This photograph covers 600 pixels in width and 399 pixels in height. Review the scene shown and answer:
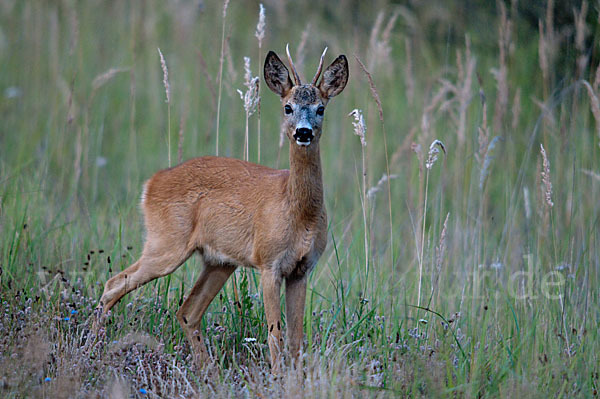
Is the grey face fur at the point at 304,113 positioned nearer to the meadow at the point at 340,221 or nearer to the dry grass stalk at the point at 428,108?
the meadow at the point at 340,221

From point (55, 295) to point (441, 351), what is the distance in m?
2.65

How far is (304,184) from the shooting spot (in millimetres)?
5047

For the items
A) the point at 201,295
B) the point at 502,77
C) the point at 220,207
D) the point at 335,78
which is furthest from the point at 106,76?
the point at 502,77

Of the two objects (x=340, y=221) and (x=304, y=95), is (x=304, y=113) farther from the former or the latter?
(x=340, y=221)

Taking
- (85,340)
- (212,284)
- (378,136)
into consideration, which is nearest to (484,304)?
(212,284)

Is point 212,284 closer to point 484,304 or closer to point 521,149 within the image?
point 484,304

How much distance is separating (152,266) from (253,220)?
0.74m

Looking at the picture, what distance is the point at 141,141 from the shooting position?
379 inches

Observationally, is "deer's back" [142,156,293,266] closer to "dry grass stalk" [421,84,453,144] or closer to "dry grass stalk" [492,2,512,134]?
"dry grass stalk" [421,84,453,144]

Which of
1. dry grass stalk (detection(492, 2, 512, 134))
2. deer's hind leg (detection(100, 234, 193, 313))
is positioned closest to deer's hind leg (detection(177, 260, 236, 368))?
deer's hind leg (detection(100, 234, 193, 313))

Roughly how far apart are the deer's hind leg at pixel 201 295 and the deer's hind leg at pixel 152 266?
33cm

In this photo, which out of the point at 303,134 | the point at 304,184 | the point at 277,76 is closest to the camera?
the point at 303,134

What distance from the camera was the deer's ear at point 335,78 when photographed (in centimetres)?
525

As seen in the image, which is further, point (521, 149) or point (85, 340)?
point (521, 149)
